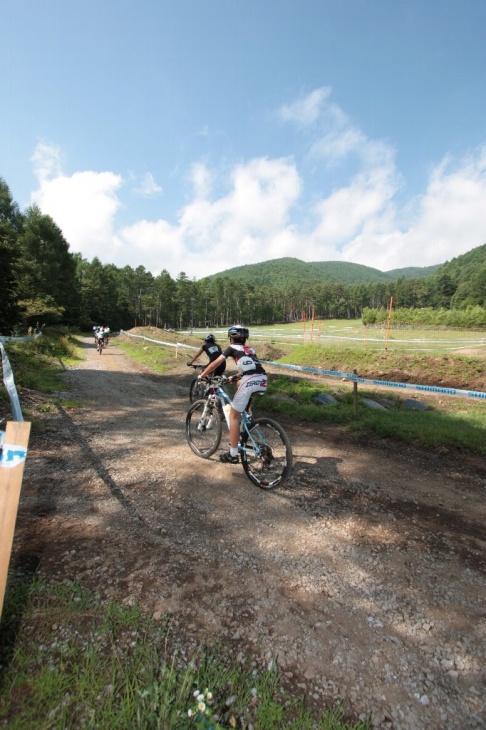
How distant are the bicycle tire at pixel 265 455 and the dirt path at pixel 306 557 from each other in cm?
20

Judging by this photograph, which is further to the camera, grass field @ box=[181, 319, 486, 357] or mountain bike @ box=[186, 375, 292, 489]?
grass field @ box=[181, 319, 486, 357]

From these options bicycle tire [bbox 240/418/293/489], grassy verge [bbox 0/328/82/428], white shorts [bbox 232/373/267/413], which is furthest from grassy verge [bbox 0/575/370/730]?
grassy verge [bbox 0/328/82/428]

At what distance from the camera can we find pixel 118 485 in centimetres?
488

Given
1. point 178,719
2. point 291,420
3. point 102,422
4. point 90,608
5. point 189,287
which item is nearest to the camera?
point 178,719

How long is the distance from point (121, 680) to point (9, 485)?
4.94 feet

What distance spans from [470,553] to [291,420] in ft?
17.6

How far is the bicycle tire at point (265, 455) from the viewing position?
4.92m

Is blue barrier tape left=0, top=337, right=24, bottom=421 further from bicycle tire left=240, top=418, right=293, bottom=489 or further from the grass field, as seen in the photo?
the grass field

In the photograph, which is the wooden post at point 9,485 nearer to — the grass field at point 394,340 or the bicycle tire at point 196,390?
the bicycle tire at point 196,390

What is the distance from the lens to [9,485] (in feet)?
7.69

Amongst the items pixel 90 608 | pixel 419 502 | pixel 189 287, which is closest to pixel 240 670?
pixel 90 608

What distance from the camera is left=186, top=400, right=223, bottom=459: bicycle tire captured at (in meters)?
6.02

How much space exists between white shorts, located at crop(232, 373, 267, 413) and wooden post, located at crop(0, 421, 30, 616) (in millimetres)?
3090

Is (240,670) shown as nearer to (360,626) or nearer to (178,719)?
(178,719)
